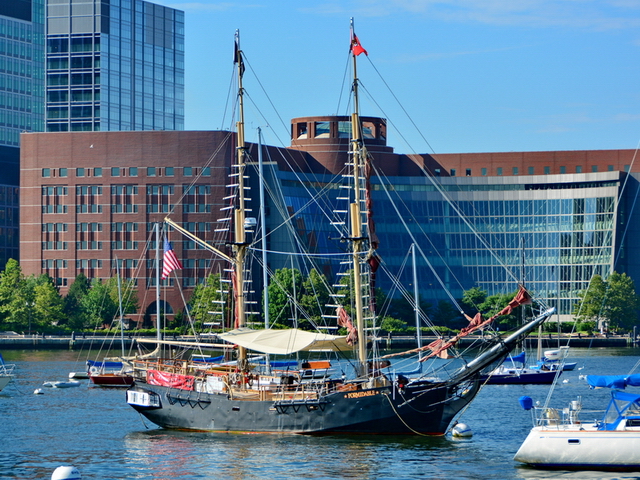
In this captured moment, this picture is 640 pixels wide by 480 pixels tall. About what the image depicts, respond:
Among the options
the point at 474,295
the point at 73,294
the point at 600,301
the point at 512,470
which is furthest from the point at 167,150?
the point at 512,470

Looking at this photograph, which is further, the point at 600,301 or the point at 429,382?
the point at 600,301

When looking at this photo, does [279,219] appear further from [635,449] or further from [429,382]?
[635,449]

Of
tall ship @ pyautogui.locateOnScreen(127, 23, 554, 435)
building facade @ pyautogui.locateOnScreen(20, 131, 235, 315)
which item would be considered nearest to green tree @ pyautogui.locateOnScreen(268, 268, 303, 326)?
building facade @ pyautogui.locateOnScreen(20, 131, 235, 315)

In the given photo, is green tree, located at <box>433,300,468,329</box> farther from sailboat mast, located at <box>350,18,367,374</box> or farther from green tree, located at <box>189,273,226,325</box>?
sailboat mast, located at <box>350,18,367,374</box>

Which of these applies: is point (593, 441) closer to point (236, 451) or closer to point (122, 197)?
point (236, 451)

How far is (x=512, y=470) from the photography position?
47125 mm

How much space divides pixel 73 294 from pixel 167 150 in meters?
29.1

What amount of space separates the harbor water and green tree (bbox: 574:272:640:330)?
334ft

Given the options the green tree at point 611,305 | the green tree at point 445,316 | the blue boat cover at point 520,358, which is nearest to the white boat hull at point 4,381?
the blue boat cover at point 520,358

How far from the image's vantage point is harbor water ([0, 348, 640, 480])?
47.1 metres

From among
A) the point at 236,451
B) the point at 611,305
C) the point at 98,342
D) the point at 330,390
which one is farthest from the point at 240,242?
the point at 611,305

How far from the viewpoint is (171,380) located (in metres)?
61.1

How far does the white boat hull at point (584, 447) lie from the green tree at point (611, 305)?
13225cm

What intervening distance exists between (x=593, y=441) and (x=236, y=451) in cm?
1694
